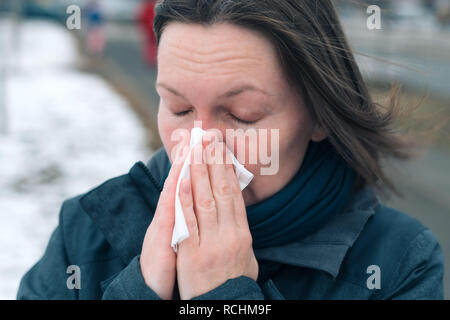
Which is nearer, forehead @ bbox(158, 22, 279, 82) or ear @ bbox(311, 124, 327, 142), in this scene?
forehead @ bbox(158, 22, 279, 82)

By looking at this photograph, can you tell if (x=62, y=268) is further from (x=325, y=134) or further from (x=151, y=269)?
(x=325, y=134)

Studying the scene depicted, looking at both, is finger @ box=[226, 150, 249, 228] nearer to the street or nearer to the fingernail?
the fingernail

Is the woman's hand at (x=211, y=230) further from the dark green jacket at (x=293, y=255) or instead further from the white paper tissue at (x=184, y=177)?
the dark green jacket at (x=293, y=255)

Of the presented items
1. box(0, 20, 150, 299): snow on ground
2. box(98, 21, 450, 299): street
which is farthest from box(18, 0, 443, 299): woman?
box(0, 20, 150, 299): snow on ground

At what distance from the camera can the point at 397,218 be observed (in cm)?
170

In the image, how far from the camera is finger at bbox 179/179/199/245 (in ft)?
4.37

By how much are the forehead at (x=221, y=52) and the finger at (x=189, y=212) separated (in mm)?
306

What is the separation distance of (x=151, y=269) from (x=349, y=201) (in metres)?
0.70

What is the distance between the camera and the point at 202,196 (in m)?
1.35

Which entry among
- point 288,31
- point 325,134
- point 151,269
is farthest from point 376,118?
point 151,269

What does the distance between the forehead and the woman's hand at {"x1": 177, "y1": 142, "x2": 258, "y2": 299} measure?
21 cm

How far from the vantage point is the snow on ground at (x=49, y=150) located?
4361 millimetres

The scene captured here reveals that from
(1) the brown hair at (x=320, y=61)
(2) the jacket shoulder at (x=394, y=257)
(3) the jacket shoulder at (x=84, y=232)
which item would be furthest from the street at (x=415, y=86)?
(3) the jacket shoulder at (x=84, y=232)

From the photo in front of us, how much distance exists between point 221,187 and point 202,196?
0.05 meters
